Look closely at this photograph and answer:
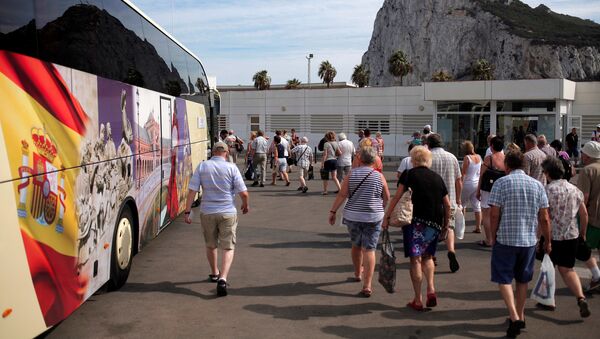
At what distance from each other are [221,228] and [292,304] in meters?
1.26

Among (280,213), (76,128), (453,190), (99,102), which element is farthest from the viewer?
(280,213)

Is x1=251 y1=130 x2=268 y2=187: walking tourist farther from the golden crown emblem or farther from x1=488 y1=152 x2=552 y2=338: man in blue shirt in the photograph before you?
the golden crown emblem

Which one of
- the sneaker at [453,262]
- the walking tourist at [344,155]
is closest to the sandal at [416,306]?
the sneaker at [453,262]

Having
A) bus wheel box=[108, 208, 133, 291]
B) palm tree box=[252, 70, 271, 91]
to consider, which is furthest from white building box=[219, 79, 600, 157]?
palm tree box=[252, 70, 271, 91]

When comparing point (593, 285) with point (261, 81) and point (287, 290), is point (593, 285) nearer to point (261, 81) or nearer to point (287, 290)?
point (287, 290)

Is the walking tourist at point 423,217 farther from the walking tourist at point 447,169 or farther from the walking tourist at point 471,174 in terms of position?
the walking tourist at point 471,174

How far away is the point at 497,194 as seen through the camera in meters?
5.66

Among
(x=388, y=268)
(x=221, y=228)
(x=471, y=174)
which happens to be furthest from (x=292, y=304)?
(x=471, y=174)

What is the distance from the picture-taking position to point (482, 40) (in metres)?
147

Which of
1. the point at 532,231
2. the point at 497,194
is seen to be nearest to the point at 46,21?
the point at 497,194

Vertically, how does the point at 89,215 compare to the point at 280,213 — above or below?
above

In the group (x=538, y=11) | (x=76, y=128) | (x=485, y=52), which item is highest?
(x=538, y=11)

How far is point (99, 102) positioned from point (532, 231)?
437 centimetres

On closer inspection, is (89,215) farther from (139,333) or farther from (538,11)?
(538,11)
